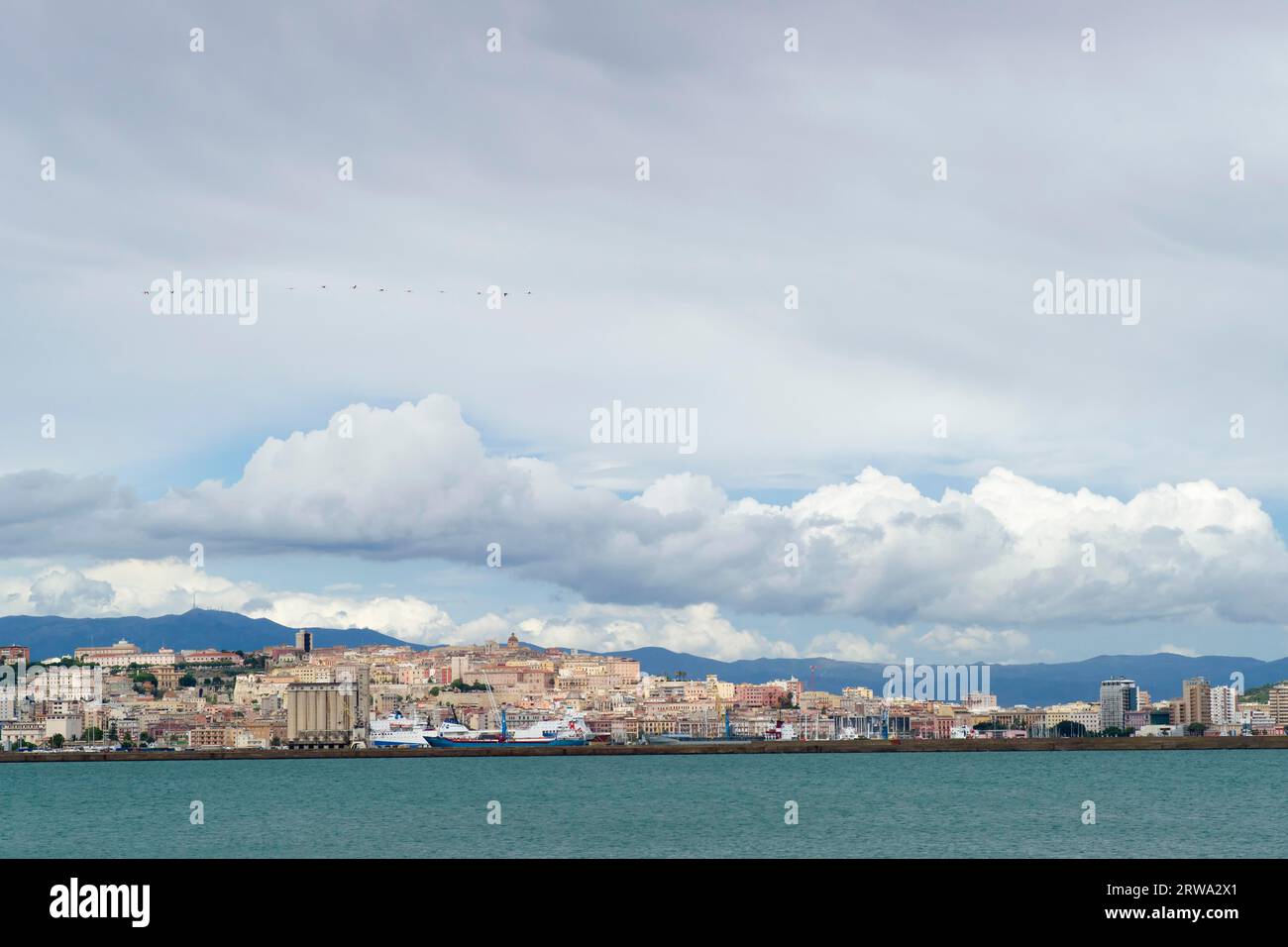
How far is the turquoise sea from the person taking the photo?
4041 cm

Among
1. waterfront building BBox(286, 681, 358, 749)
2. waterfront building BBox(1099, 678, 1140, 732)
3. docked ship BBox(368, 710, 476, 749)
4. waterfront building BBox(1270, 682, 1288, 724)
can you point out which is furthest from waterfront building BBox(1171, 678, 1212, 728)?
waterfront building BBox(286, 681, 358, 749)

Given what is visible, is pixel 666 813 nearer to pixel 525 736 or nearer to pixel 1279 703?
pixel 525 736

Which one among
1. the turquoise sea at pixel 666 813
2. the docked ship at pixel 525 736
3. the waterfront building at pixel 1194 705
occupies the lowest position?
the docked ship at pixel 525 736

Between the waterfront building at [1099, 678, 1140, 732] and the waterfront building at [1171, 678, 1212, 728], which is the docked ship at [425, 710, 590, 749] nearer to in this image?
the waterfront building at [1099, 678, 1140, 732]

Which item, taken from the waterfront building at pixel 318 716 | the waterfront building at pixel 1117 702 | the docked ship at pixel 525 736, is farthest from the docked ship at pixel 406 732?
the waterfront building at pixel 1117 702

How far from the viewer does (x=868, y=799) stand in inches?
2414

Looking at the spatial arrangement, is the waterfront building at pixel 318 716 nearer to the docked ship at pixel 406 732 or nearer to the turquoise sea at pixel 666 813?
the docked ship at pixel 406 732

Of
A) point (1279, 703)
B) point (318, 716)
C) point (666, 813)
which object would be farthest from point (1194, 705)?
point (666, 813)

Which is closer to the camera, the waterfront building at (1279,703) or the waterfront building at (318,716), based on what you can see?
the waterfront building at (318,716)

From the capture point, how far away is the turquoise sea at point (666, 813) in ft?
133

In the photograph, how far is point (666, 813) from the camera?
175ft
